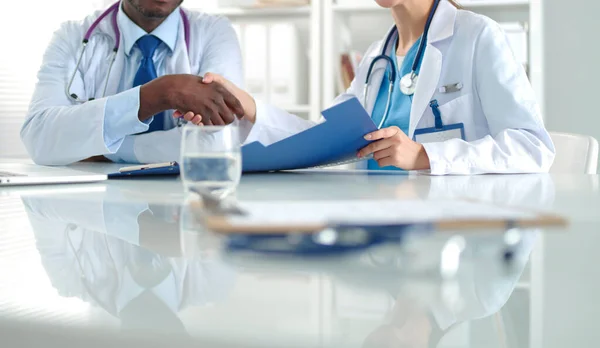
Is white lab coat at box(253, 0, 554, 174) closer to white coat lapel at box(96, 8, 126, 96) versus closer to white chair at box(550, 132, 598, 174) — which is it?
white chair at box(550, 132, 598, 174)

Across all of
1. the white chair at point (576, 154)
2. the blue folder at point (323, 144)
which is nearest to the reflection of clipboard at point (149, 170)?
the blue folder at point (323, 144)

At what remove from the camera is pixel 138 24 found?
2092mm

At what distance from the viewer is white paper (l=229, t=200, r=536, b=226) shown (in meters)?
0.36

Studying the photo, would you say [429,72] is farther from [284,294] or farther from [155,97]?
[284,294]

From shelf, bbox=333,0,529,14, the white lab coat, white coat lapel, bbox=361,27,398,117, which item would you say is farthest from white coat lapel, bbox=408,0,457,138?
shelf, bbox=333,0,529,14

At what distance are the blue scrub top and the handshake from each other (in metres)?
0.49

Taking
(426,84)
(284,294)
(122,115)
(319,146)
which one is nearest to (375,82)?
(426,84)

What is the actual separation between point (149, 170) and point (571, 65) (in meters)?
2.60

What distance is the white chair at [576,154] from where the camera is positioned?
1.57 m

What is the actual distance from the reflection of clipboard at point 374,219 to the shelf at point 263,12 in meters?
2.82

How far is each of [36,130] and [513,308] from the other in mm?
1624

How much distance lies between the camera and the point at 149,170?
1096 mm

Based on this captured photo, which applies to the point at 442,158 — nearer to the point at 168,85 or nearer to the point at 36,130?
the point at 168,85

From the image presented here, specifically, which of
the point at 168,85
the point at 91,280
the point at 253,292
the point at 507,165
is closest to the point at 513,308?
the point at 253,292
